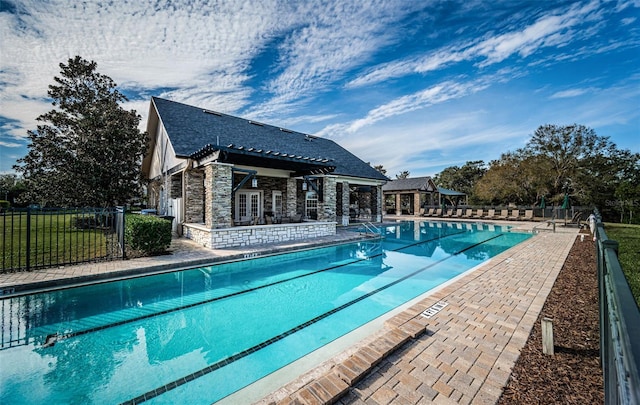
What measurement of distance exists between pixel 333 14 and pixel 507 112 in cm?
1557

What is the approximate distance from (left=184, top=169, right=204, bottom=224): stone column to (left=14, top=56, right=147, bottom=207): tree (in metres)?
5.13

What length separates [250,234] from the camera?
1099 centimetres

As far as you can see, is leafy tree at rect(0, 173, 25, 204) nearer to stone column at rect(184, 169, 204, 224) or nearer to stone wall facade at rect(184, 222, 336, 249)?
stone column at rect(184, 169, 204, 224)

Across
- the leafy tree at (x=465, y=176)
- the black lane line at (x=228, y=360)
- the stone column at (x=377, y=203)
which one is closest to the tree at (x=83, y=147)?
the black lane line at (x=228, y=360)

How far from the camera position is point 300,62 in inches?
484

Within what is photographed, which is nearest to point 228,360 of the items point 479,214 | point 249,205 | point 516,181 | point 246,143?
point 249,205

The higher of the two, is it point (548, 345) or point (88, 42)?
point (88, 42)

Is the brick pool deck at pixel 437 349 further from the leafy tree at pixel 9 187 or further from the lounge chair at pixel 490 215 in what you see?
the leafy tree at pixel 9 187

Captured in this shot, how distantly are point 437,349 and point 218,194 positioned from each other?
936cm

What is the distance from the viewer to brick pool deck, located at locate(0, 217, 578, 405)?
8.64 ft

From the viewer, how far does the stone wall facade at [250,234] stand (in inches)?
404

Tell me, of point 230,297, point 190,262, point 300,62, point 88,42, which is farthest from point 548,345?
point 88,42

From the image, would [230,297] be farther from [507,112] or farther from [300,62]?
[507,112]

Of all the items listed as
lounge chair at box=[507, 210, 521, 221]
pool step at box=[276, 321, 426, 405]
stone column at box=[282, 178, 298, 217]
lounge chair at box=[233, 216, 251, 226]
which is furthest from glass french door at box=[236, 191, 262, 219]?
lounge chair at box=[507, 210, 521, 221]
